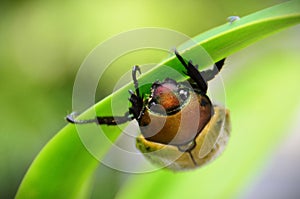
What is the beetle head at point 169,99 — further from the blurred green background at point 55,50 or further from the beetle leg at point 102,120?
the blurred green background at point 55,50

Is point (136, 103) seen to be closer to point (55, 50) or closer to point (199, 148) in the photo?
point (199, 148)

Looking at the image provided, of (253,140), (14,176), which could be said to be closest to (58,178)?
(253,140)

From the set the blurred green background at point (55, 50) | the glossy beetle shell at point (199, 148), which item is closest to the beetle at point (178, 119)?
the glossy beetle shell at point (199, 148)

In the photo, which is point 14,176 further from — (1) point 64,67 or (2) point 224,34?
(2) point 224,34

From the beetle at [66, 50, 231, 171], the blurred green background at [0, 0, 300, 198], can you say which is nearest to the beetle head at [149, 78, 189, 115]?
the beetle at [66, 50, 231, 171]

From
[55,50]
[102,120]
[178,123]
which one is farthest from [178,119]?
[55,50]

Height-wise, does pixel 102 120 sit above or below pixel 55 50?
above

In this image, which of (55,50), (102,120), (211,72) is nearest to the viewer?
(102,120)
